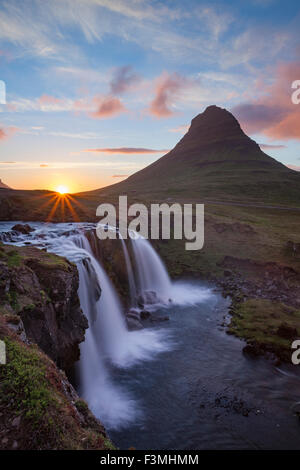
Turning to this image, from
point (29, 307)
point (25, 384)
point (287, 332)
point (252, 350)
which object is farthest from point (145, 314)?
point (25, 384)

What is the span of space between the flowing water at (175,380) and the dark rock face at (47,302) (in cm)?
264

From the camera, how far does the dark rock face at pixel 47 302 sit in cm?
1223

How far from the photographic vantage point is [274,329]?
21844mm

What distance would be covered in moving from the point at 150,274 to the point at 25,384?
27.8 meters

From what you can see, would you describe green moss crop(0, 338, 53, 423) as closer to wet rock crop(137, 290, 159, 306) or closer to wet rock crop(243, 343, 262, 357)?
wet rock crop(243, 343, 262, 357)

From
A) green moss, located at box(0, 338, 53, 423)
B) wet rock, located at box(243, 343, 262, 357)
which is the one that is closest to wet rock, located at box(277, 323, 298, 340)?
wet rock, located at box(243, 343, 262, 357)

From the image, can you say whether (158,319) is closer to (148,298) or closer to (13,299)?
(148,298)

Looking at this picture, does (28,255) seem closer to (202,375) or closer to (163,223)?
(202,375)

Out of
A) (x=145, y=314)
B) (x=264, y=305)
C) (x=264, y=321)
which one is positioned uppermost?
(x=264, y=305)

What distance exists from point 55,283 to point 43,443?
10288 millimetres

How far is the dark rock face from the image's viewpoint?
12.2 meters

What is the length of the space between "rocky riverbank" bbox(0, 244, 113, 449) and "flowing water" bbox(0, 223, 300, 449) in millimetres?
3994

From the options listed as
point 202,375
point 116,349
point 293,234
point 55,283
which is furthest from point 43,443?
point 293,234

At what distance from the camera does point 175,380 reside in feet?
55.5
